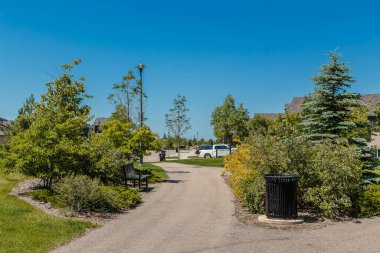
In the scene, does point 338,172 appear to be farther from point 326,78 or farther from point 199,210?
point 326,78

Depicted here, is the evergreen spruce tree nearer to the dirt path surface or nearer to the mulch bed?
the dirt path surface

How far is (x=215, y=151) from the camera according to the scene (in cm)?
4594

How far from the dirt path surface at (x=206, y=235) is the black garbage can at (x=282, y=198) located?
0.83 m

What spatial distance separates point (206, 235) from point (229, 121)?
41.7m

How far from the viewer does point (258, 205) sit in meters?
11.4

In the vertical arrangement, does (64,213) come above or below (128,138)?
below

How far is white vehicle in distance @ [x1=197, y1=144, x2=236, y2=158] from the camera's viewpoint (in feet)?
150

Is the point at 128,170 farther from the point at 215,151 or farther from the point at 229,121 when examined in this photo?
the point at 229,121

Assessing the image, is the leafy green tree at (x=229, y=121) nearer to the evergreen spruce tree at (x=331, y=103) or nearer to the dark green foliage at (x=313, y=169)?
the evergreen spruce tree at (x=331, y=103)

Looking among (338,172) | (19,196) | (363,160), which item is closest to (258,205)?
(338,172)

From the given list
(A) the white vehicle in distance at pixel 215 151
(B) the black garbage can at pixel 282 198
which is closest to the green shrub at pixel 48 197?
(B) the black garbage can at pixel 282 198

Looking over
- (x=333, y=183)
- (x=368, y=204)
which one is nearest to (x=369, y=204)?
(x=368, y=204)

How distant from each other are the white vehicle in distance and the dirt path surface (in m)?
33.2

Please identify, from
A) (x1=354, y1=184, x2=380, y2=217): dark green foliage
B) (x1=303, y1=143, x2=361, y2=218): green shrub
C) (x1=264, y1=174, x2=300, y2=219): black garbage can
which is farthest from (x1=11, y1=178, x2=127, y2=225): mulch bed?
(x1=354, y1=184, x2=380, y2=217): dark green foliage
